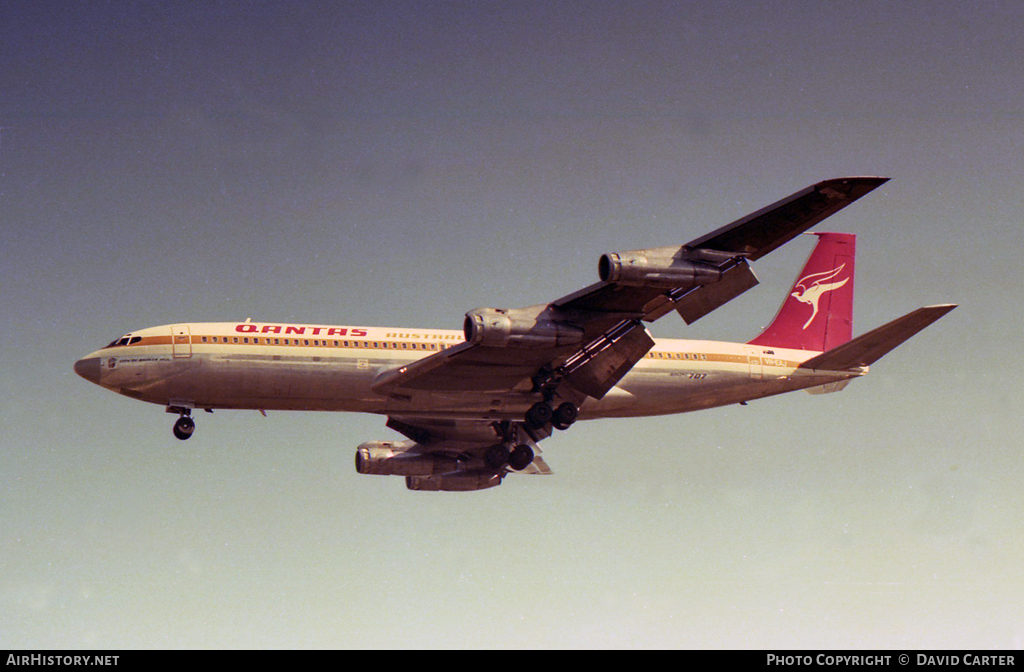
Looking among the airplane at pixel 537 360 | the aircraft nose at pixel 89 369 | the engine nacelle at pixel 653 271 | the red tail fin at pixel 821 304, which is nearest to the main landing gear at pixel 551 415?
the airplane at pixel 537 360

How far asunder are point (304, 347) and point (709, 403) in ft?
52.5

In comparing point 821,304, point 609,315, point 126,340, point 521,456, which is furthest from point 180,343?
point 821,304

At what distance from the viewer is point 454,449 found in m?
46.7

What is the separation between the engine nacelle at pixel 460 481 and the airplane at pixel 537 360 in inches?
2.2

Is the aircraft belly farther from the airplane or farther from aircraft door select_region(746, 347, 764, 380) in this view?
aircraft door select_region(746, 347, 764, 380)

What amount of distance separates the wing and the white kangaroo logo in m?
12.1

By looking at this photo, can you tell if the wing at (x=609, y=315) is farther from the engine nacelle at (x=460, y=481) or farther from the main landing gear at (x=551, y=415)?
the engine nacelle at (x=460, y=481)

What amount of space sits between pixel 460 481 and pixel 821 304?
1728cm

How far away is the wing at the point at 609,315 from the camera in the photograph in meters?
31.1

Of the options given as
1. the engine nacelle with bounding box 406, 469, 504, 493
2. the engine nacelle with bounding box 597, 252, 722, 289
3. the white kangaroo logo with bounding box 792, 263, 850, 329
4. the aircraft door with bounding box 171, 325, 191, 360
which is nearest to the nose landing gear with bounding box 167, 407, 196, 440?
the aircraft door with bounding box 171, 325, 191, 360

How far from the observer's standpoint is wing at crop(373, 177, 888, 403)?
31.1m

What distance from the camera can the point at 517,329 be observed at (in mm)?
34094

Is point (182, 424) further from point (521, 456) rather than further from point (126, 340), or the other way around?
point (521, 456)

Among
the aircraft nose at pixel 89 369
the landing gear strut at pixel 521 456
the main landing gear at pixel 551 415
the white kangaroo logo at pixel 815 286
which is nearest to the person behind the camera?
the aircraft nose at pixel 89 369
